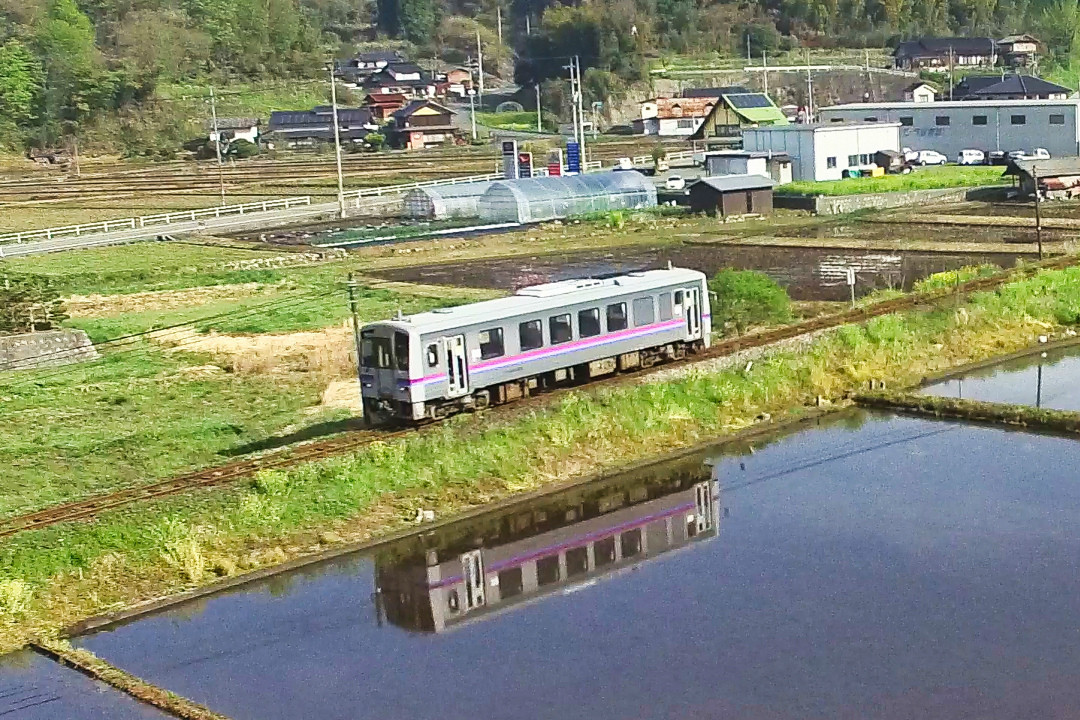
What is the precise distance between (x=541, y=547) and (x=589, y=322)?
4976 mm

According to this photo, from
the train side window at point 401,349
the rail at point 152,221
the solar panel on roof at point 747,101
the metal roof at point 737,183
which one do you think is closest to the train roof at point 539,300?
the train side window at point 401,349

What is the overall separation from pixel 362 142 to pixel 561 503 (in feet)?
200

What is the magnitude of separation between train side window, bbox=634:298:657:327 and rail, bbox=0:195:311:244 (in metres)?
27.9

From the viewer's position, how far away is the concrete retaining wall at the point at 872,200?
130 feet

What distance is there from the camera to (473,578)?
12984 millimetres

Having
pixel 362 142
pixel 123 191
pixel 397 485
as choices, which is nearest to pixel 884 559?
pixel 397 485

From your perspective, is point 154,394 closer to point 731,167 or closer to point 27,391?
point 27,391

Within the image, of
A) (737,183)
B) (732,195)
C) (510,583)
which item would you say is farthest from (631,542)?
(737,183)

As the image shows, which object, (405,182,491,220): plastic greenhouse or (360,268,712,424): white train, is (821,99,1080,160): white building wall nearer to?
(405,182,491,220): plastic greenhouse

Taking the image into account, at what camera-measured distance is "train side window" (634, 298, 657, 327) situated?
61.1 feet

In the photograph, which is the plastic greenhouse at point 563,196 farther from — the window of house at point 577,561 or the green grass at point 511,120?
the green grass at point 511,120

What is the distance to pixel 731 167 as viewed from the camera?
1753 inches

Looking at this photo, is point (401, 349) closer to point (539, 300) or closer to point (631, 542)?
point (539, 300)

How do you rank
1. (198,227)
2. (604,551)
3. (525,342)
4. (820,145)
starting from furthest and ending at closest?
1. (820,145)
2. (198,227)
3. (525,342)
4. (604,551)
